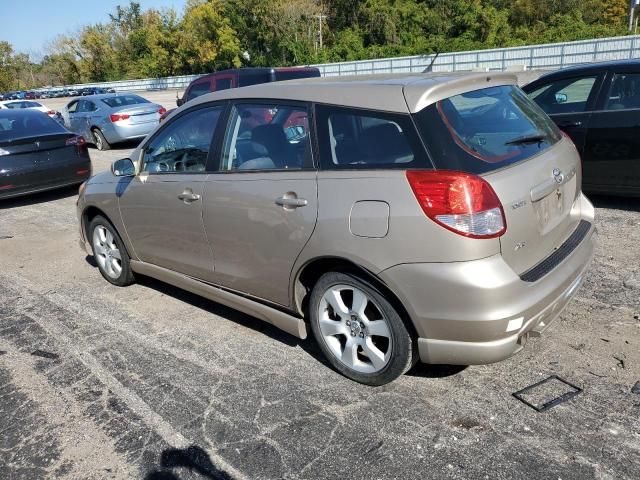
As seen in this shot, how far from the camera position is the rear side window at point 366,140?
2.82m

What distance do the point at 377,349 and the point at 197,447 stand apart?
1.10 metres

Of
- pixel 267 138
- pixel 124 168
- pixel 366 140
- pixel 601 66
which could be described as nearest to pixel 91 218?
pixel 124 168

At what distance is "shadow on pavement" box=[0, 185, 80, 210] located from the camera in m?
9.48

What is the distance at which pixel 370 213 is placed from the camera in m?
2.85

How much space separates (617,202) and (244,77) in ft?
23.7

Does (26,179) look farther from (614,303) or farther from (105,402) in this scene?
(614,303)

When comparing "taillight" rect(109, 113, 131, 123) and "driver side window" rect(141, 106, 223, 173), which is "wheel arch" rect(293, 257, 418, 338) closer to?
"driver side window" rect(141, 106, 223, 173)

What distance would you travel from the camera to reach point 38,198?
9844mm

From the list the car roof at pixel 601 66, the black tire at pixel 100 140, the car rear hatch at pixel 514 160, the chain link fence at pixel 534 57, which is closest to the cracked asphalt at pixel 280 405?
the car rear hatch at pixel 514 160

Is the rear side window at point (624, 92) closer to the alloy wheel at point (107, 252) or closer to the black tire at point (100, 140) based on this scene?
the alloy wheel at point (107, 252)

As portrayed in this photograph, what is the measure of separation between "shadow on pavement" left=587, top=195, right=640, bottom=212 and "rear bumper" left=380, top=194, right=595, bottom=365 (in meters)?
3.90

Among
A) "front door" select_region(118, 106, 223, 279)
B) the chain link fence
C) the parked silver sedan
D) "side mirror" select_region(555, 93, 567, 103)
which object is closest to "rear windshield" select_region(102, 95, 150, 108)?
the parked silver sedan

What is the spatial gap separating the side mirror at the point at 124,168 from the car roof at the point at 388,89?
51.4 inches

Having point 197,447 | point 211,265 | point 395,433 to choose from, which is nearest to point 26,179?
point 211,265
